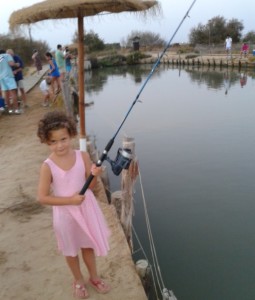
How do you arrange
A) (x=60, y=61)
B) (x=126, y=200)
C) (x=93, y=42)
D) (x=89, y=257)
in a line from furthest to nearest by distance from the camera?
1. (x=93, y=42)
2. (x=60, y=61)
3. (x=126, y=200)
4. (x=89, y=257)

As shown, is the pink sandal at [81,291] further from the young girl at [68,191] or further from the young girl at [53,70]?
the young girl at [53,70]

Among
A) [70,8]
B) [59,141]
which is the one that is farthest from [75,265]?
[70,8]

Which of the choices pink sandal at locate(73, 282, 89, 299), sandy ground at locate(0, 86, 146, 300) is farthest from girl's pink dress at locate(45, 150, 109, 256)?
sandy ground at locate(0, 86, 146, 300)

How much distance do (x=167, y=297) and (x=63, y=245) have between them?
1.19m

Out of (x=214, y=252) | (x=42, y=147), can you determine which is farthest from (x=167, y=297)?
(x=42, y=147)

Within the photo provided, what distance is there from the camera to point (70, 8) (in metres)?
4.18

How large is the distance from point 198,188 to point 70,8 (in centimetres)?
432

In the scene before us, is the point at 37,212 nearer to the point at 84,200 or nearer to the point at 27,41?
the point at 84,200

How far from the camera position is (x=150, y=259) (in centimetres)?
491

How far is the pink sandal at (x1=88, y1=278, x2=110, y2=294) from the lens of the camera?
2.97m

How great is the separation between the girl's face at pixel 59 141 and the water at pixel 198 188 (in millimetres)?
2748

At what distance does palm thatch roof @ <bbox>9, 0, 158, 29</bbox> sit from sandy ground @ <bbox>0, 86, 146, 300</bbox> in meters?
2.38

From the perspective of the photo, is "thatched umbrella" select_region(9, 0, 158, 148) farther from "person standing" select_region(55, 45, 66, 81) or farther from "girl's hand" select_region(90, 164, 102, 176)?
"person standing" select_region(55, 45, 66, 81)

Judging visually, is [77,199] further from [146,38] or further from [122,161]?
[146,38]
